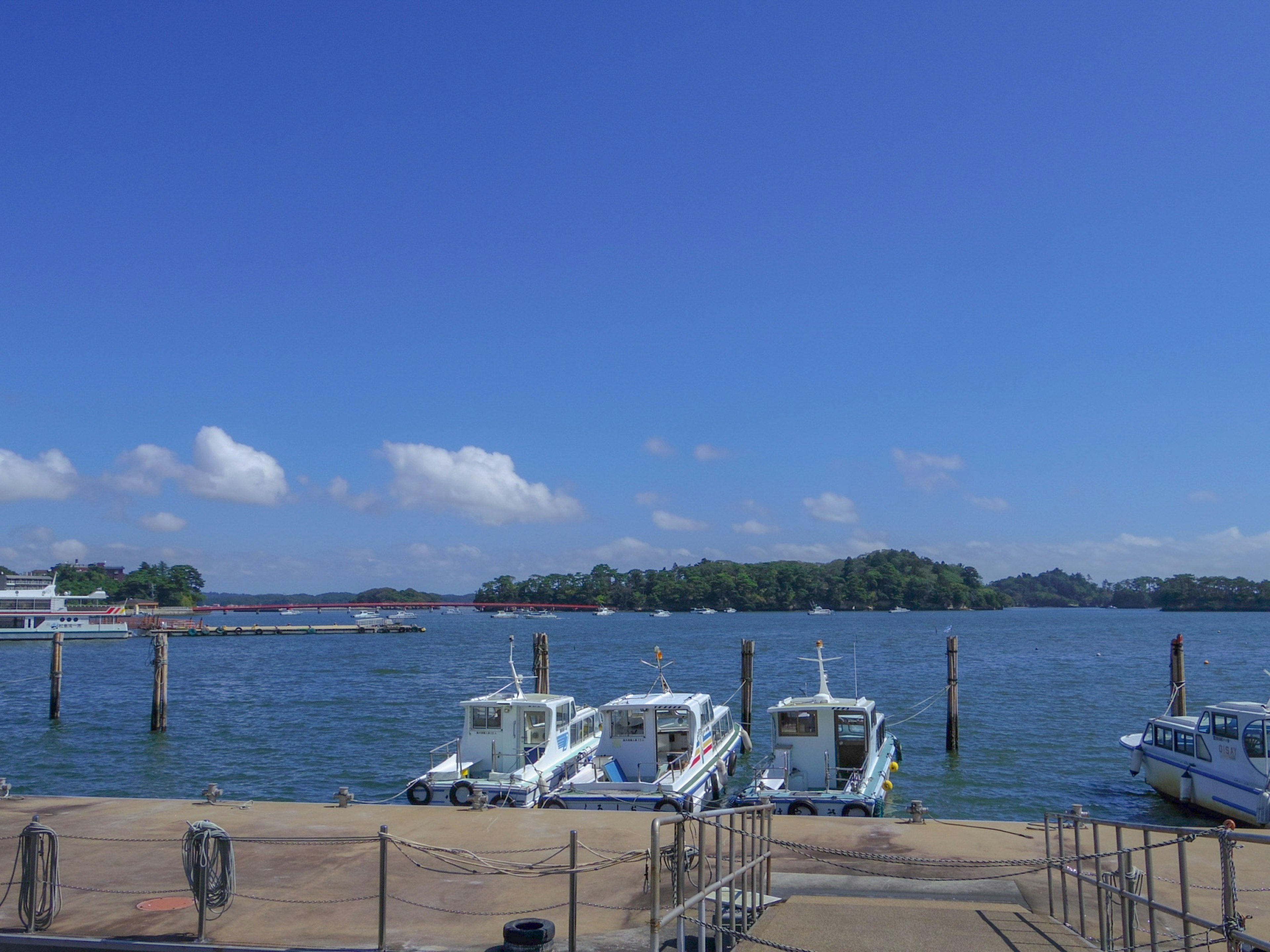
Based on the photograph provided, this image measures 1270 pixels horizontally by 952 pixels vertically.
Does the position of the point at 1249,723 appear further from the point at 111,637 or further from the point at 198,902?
the point at 111,637

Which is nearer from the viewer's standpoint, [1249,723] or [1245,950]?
[1245,950]

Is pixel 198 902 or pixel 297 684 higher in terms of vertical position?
pixel 198 902

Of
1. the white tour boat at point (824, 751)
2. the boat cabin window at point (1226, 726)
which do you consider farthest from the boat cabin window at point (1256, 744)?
the white tour boat at point (824, 751)

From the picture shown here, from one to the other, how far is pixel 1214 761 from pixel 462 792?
19.1 m

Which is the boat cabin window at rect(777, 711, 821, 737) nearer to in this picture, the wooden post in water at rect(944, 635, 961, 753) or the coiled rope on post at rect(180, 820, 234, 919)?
the wooden post in water at rect(944, 635, 961, 753)

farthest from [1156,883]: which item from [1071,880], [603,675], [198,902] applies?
[603,675]

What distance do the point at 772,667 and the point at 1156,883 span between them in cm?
6422

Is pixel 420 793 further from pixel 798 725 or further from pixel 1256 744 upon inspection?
pixel 1256 744

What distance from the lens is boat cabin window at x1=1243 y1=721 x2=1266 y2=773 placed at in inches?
904

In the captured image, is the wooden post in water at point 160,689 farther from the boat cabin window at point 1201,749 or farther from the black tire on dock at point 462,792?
the boat cabin window at point 1201,749

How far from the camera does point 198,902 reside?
11164 mm

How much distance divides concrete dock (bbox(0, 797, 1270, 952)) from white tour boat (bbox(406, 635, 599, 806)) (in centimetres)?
547

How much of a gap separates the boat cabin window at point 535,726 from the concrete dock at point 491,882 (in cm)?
779

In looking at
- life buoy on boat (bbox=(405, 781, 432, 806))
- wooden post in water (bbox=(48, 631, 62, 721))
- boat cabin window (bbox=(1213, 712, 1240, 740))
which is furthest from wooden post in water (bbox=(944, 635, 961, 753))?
wooden post in water (bbox=(48, 631, 62, 721))
